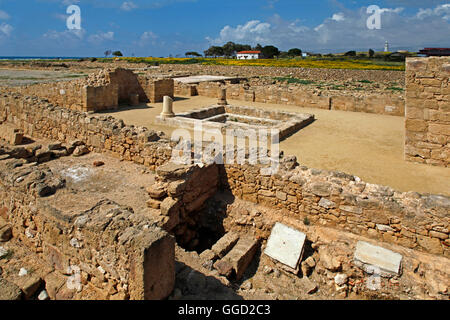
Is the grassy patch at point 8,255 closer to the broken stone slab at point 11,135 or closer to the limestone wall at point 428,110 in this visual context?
the broken stone slab at point 11,135

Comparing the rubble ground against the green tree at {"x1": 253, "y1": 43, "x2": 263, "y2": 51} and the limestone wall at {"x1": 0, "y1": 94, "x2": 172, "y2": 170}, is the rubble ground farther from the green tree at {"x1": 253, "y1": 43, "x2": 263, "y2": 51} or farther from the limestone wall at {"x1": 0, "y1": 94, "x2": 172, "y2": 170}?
the green tree at {"x1": 253, "y1": 43, "x2": 263, "y2": 51}

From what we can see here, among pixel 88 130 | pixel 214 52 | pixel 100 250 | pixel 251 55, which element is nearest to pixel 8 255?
pixel 100 250

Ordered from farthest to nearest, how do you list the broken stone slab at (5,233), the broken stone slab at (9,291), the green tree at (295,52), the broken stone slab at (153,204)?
the green tree at (295,52) < the broken stone slab at (153,204) < the broken stone slab at (5,233) < the broken stone slab at (9,291)

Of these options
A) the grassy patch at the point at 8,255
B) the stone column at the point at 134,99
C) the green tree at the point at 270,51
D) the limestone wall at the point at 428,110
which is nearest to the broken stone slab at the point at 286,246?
the grassy patch at the point at 8,255

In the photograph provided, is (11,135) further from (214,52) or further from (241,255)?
(214,52)

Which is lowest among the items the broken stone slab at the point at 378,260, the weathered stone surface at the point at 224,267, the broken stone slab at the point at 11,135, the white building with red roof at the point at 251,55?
the weathered stone surface at the point at 224,267

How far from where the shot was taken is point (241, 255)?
5.22 metres

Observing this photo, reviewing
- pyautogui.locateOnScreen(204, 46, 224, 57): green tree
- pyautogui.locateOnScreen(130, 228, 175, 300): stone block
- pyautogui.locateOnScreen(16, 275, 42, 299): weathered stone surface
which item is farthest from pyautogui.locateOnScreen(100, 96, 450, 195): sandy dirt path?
pyautogui.locateOnScreen(204, 46, 224, 57): green tree

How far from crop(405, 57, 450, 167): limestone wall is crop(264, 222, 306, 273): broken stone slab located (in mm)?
5139

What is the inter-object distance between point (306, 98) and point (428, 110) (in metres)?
8.52

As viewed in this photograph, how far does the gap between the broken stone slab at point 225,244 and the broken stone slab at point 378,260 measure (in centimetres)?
209

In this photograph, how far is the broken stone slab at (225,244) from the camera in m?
5.35

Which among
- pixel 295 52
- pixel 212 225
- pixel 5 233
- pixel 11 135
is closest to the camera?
pixel 5 233

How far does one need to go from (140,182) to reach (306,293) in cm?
417
